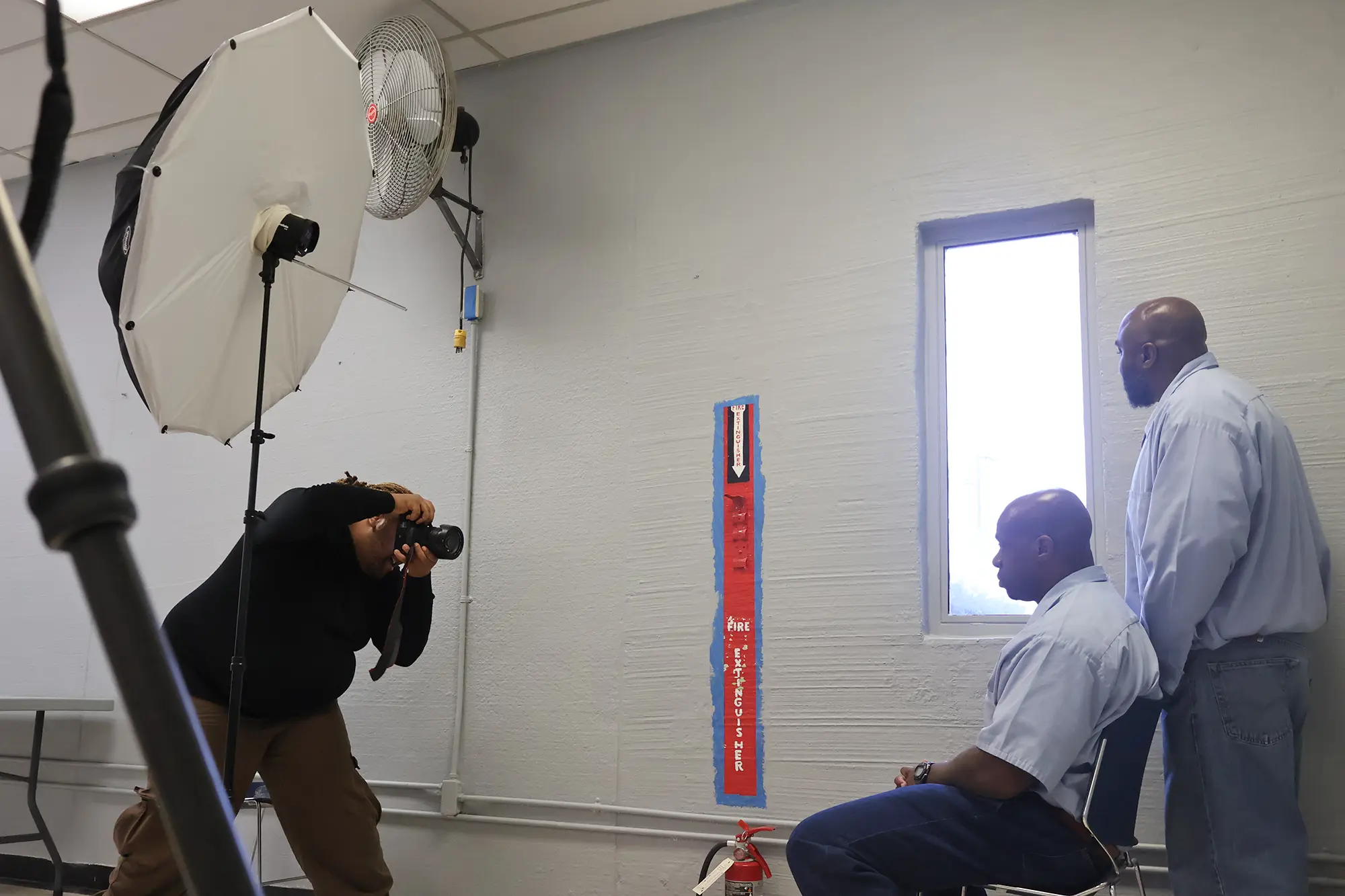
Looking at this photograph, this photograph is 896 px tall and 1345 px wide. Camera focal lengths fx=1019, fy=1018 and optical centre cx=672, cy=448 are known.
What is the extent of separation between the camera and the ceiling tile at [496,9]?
303cm

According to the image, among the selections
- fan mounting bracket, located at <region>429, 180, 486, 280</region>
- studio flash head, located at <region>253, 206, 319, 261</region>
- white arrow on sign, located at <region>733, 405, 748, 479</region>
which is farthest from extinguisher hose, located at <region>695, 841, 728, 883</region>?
fan mounting bracket, located at <region>429, 180, 486, 280</region>

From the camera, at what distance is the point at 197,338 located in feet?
6.36

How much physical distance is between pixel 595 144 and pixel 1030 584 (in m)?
1.95

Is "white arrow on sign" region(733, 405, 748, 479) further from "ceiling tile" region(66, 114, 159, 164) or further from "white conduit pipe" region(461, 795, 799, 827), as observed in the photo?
"ceiling tile" region(66, 114, 159, 164)

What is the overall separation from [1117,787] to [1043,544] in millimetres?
477

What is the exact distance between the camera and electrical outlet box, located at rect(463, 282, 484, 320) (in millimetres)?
3268

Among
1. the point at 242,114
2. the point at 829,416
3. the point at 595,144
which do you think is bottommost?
the point at 829,416

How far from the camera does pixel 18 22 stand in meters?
3.17

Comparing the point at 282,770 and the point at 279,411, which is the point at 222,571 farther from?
the point at 279,411

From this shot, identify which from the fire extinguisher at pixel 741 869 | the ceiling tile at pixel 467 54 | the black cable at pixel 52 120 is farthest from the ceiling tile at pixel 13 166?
the black cable at pixel 52 120

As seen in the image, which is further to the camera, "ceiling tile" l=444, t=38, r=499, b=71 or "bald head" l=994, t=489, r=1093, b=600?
"ceiling tile" l=444, t=38, r=499, b=71

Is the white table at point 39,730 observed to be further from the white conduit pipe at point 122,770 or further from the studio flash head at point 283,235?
the studio flash head at point 283,235

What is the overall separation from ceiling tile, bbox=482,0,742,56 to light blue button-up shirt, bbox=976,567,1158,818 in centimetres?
210

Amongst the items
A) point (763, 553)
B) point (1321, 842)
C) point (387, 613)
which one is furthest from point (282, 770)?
point (1321, 842)
